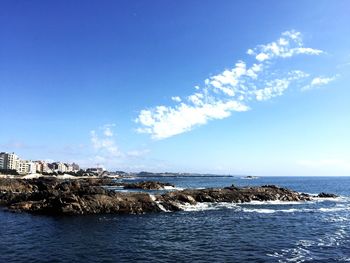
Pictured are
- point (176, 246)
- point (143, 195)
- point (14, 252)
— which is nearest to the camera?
point (14, 252)

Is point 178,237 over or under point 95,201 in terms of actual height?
under

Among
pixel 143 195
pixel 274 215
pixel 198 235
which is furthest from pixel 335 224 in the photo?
pixel 143 195

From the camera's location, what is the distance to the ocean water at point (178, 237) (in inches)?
1271

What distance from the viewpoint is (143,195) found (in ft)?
221

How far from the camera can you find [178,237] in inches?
1599

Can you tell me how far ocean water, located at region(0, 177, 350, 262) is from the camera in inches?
1271

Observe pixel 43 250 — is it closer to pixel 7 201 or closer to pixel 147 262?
pixel 147 262

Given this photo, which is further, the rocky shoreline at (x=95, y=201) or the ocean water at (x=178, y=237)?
the rocky shoreline at (x=95, y=201)

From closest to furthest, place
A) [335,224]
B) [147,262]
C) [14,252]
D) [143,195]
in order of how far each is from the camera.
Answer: [147,262] → [14,252] → [335,224] → [143,195]

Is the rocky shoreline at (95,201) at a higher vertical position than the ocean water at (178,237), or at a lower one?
higher

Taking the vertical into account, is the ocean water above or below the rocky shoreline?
below

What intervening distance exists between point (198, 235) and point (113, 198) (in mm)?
24970

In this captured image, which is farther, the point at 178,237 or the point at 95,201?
the point at 95,201

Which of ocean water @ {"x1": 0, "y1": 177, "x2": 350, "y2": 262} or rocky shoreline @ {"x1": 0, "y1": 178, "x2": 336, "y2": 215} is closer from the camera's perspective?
ocean water @ {"x1": 0, "y1": 177, "x2": 350, "y2": 262}
